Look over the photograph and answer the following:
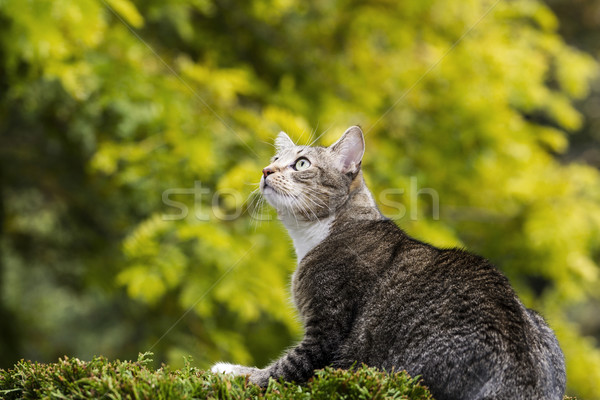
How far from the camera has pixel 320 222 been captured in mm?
3172

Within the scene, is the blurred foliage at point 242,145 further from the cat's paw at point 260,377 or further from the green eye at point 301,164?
the cat's paw at point 260,377

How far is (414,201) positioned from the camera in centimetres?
480

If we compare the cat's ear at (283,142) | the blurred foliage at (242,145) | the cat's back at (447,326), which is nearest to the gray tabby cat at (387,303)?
the cat's back at (447,326)

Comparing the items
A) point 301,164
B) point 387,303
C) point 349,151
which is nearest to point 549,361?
point 387,303

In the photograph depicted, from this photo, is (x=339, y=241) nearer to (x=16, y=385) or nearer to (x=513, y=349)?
(x=513, y=349)

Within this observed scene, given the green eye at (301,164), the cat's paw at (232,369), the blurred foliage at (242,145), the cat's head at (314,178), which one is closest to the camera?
the cat's paw at (232,369)

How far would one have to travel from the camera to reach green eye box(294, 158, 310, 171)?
323 centimetres

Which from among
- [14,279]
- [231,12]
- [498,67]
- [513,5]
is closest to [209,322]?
[231,12]

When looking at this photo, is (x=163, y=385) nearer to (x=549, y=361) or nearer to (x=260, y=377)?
(x=260, y=377)

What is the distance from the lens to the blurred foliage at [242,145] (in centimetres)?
421

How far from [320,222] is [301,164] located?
1.16 ft

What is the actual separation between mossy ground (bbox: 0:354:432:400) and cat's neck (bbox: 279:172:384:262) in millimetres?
1149

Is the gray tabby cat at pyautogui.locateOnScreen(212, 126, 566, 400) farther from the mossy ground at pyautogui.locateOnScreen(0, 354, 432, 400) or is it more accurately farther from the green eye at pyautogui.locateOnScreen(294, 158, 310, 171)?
the mossy ground at pyautogui.locateOnScreen(0, 354, 432, 400)

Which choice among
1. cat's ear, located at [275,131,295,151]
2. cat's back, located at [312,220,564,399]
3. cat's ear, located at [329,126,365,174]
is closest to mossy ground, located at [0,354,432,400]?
cat's back, located at [312,220,564,399]
